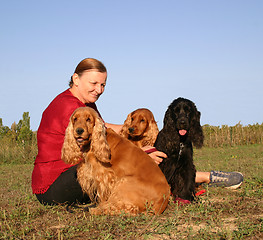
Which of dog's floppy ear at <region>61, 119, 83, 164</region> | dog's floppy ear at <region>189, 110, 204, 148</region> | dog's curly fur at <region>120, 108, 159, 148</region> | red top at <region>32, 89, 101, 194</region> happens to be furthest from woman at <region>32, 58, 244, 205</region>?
dog's floppy ear at <region>189, 110, 204, 148</region>

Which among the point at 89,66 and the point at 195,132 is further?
the point at 195,132

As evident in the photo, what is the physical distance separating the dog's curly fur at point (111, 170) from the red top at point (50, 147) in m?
0.39

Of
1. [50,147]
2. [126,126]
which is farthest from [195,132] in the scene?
[50,147]

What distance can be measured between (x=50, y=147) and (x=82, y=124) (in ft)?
Result: 2.79

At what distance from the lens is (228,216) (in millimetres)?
3451

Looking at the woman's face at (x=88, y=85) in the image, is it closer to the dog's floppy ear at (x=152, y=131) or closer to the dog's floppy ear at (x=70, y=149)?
the dog's floppy ear at (x=70, y=149)

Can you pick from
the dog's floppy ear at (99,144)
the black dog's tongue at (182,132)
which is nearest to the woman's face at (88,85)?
the dog's floppy ear at (99,144)

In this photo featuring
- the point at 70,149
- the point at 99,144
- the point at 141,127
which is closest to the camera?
the point at 99,144

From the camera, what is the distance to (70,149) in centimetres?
364

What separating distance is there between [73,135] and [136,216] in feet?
3.96

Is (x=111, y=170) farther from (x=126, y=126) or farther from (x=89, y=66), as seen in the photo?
(x=126, y=126)

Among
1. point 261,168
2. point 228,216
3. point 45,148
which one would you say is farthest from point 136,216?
point 261,168

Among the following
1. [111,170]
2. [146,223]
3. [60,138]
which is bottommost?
[146,223]

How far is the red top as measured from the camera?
13.0ft
